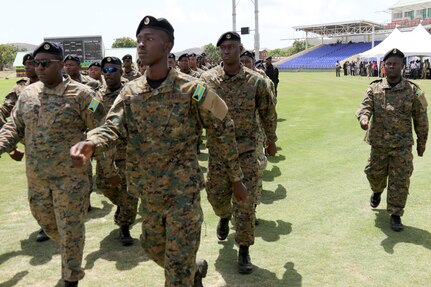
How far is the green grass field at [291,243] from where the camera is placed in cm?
433

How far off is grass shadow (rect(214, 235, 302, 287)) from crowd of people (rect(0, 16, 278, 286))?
4.4 inches

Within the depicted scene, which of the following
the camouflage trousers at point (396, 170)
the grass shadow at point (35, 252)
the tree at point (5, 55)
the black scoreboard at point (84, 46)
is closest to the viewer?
the grass shadow at point (35, 252)

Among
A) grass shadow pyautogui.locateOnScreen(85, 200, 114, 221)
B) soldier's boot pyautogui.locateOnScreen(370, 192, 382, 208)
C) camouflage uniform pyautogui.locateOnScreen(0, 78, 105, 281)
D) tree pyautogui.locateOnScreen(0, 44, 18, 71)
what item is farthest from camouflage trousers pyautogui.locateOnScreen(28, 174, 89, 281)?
tree pyautogui.locateOnScreen(0, 44, 18, 71)

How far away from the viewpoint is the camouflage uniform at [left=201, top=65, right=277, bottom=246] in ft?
14.8

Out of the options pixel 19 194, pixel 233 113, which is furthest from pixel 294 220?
pixel 19 194

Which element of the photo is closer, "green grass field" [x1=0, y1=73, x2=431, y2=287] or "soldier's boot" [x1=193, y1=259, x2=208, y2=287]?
"soldier's boot" [x1=193, y1=259, x2=208, y2=287]

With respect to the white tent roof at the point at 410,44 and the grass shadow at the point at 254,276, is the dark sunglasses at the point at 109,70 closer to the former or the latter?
the grass shadow at the point at 254,276

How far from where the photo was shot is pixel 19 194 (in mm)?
7344

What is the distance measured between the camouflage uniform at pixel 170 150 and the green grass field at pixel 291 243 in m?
1.19

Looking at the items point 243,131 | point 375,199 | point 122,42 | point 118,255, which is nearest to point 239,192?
point 243,131

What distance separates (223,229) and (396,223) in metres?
2.29

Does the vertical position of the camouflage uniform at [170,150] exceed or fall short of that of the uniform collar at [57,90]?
it falls short

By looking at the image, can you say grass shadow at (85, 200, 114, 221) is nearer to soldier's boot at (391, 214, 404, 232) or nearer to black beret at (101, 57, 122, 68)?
black beret at (101, 57, 122, 68)

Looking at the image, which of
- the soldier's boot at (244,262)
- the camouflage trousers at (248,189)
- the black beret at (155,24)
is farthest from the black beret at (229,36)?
the soldier's boot at (244,262)
